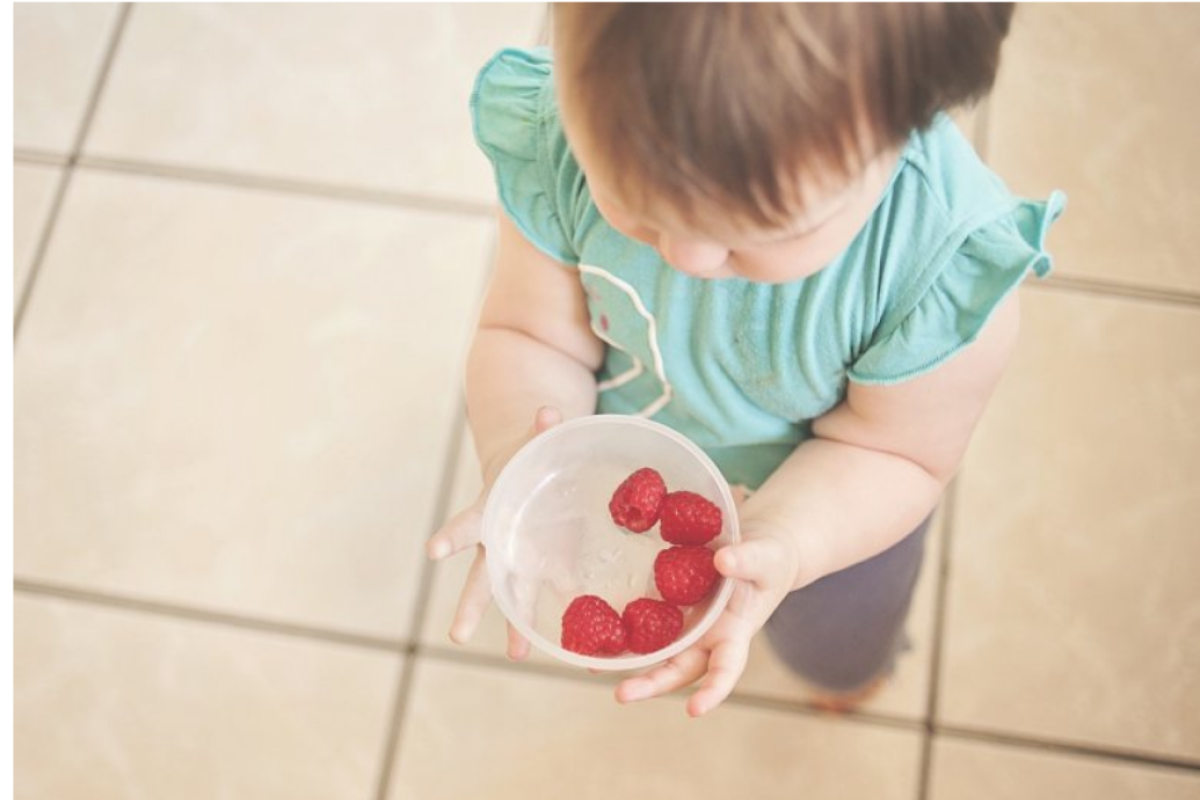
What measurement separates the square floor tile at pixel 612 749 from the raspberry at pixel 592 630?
394 millimetres

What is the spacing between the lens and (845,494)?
0.65m

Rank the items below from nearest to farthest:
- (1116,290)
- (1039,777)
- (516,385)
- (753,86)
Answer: (753,86), (516,385), (1039,777), (1116,290)

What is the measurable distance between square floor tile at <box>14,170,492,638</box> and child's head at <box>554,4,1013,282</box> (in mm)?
655

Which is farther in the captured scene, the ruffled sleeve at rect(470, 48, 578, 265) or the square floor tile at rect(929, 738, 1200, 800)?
the square floor tile at rect(929, 738, 1200, 800)

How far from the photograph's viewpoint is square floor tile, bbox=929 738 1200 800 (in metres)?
0.93

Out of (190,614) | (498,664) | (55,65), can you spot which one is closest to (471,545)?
(498,664)

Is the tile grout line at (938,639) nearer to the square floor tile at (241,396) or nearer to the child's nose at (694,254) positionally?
the square floor tile at (241,396)

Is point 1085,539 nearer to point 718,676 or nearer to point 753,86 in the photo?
point 718,676

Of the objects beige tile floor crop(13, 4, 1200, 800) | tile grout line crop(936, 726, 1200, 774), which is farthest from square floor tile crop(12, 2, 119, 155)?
tile grout line crop(936, 726, 1200, 774)

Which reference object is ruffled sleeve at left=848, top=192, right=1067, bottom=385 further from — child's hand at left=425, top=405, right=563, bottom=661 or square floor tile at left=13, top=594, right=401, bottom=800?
square floor tile at left=13, top=594, right=401, bottom=800

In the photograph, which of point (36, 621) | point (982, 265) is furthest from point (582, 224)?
point (36, 621)

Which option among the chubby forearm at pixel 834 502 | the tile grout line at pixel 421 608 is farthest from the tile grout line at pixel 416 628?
the chubby forearm at pixel 834 502

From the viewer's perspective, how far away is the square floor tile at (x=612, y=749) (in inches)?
37.3

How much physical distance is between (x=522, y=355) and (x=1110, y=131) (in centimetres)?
69
